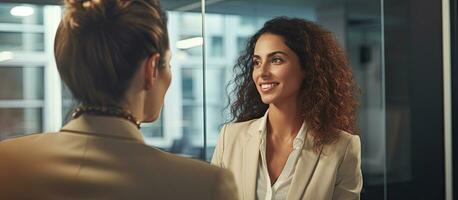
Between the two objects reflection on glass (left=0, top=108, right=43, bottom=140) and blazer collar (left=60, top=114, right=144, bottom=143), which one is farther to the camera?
reflection on glass (left=0, top=108, right=43, bottom=140)

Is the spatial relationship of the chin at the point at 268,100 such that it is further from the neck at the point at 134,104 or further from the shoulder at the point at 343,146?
the neck at the point at 134,104

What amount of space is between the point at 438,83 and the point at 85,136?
9.15ft

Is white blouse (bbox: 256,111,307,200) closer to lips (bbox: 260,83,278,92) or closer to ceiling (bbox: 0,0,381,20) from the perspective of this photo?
lips (bbox: 260,83,278,92)


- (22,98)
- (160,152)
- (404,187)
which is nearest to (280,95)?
(160,152)

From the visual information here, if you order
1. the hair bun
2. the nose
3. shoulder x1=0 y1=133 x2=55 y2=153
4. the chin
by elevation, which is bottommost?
shoulder x1=0 y1=133 x2=55 y2=153

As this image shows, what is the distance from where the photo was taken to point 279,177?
1.78 m

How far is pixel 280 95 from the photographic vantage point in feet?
5.87

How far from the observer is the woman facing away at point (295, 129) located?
5.78 feet

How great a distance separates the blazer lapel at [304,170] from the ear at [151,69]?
0.89 m

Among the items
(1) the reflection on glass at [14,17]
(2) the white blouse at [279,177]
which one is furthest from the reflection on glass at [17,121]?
(2) the white blouse at [279,177]

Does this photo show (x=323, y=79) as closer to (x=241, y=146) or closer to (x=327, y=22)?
(x=241, y=146)

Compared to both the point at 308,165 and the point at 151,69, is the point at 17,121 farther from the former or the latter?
the point at 151,69

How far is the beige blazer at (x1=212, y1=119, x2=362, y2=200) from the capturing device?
1.75m

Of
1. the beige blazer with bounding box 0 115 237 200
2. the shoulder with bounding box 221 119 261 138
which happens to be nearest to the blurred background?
the shoulder with bounding box 221 119 261 138
